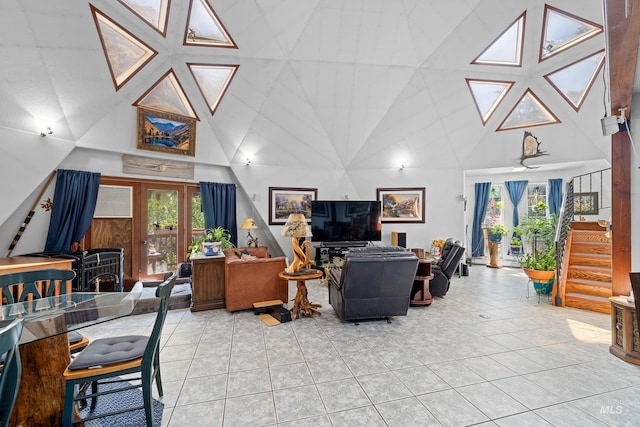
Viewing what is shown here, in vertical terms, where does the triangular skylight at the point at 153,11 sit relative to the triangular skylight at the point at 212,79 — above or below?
above

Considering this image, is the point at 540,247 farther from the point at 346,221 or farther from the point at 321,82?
the point at 321,82

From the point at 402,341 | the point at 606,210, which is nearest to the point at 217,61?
the point at 402,341

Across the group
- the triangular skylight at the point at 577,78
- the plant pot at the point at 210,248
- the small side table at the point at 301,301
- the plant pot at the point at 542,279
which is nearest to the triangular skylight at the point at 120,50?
the plant pot at the point at 210,248

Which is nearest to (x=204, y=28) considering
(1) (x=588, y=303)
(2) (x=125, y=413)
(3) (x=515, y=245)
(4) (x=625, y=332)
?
(2) (x=125, y=413)

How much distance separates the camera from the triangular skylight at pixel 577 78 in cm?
535

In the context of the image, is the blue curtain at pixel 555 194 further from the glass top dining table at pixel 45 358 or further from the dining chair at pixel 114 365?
the glass top dining table at pixel 45 358

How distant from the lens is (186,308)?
4559 millimetres

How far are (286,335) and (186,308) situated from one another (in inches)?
84.0

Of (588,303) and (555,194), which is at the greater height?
(555,194)

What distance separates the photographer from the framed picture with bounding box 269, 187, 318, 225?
7.21 m

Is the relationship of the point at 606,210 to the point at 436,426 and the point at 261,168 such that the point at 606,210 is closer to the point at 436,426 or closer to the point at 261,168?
the point at 436,426

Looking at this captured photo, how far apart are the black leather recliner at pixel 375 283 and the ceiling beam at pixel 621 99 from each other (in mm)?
2466

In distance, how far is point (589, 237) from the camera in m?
4.89

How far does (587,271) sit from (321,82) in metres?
6.10
